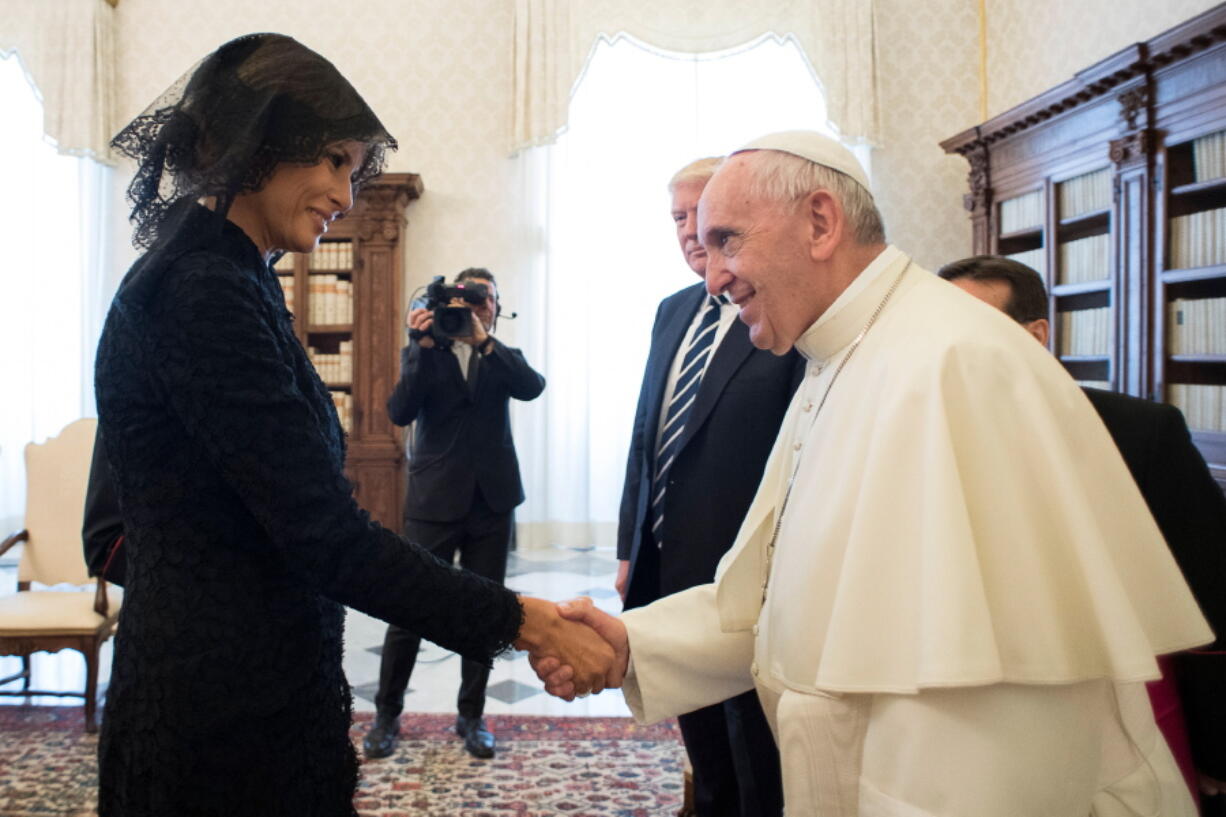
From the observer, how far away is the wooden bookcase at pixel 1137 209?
4.36 meters

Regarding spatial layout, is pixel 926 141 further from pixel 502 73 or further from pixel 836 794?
pixel 836 794

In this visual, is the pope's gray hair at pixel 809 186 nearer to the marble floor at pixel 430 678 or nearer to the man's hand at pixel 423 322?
the man's hand at pixel 423 322

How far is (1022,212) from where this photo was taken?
5.86m

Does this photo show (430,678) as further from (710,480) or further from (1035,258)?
(1035,258)

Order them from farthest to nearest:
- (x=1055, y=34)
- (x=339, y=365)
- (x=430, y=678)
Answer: (x=339, y=365)
(x=1055, y=34)
(x=430, y=678)

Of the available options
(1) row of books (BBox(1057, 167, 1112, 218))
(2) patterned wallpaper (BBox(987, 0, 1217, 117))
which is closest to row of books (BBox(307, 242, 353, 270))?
(1) row of books (BBox(1057, 167, 1112, 218))

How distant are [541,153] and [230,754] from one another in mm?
6370

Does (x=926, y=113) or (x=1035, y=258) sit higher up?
(x=926, y=113)

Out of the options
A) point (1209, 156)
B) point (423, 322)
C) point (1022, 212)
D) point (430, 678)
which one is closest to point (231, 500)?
point (423, 322)

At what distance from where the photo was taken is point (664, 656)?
5.24 feet

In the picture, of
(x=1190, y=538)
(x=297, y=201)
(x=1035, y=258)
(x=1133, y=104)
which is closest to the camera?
(x=297, y=201)

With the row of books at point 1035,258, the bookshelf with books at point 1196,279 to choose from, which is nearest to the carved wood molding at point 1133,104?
the bookshelf with books at point 1196,279

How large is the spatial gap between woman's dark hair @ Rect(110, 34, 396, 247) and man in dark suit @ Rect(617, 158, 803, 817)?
3.85ft

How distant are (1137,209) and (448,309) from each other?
11.8 ft
